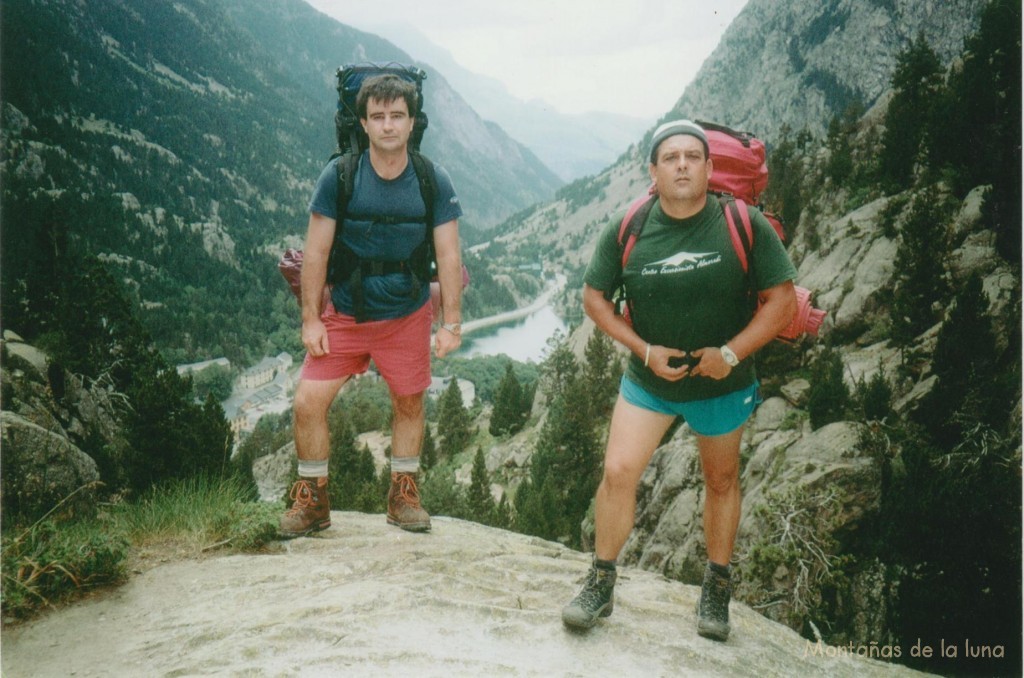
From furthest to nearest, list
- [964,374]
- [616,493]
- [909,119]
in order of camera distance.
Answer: [909,119], [964,374], [616,493]

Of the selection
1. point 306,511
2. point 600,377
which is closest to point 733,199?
point 306,511

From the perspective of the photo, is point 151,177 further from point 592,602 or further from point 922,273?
point 592,602

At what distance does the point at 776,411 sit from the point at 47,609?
18273 mm

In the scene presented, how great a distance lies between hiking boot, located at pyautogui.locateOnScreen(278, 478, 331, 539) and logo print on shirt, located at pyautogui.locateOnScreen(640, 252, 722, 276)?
2.53 meters

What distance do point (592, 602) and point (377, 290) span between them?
210 cm

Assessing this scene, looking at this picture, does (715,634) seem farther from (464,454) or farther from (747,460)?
(464,454)

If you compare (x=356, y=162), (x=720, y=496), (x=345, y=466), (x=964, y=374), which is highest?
(x=356, y=162)

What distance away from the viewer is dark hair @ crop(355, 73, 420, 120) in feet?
11.0

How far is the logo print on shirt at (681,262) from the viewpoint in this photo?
2762 millimetres

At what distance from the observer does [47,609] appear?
9.25 ft

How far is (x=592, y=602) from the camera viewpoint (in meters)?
2.93

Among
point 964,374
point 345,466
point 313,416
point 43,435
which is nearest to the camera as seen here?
point 313,416

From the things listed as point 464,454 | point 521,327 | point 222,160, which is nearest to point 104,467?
point 464,454

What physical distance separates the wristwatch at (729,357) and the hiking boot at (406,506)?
2.29 meters
